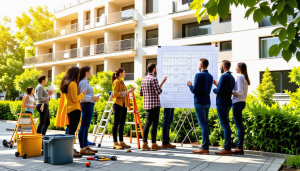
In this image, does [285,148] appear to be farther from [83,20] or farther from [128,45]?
[83,20]

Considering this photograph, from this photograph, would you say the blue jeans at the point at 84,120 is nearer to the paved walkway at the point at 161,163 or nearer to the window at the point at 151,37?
the paved walkway at the point at 161,163

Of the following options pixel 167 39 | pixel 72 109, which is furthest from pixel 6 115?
pixel 72 109

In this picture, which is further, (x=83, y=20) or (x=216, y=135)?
(x=83, y=20)

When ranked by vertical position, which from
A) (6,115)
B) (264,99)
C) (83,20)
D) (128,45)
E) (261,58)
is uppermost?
(83,20)

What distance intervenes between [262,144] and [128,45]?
21.2 meters

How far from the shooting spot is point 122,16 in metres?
26.9

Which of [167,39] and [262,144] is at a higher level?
[167,39]

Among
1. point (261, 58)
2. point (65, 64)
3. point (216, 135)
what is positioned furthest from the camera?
point (65, 64)

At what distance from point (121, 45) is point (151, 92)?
2074 centimetres

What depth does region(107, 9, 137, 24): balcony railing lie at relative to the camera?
85.9 ft

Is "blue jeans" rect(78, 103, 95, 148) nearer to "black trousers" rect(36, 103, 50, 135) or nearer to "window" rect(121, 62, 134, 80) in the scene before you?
"black trousers" rect(36, 103, 50, 135)

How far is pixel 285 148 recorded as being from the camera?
6363 mm

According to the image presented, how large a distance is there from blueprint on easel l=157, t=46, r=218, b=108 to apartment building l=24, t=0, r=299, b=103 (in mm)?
13083

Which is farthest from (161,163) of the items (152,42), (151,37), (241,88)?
(151,37)
